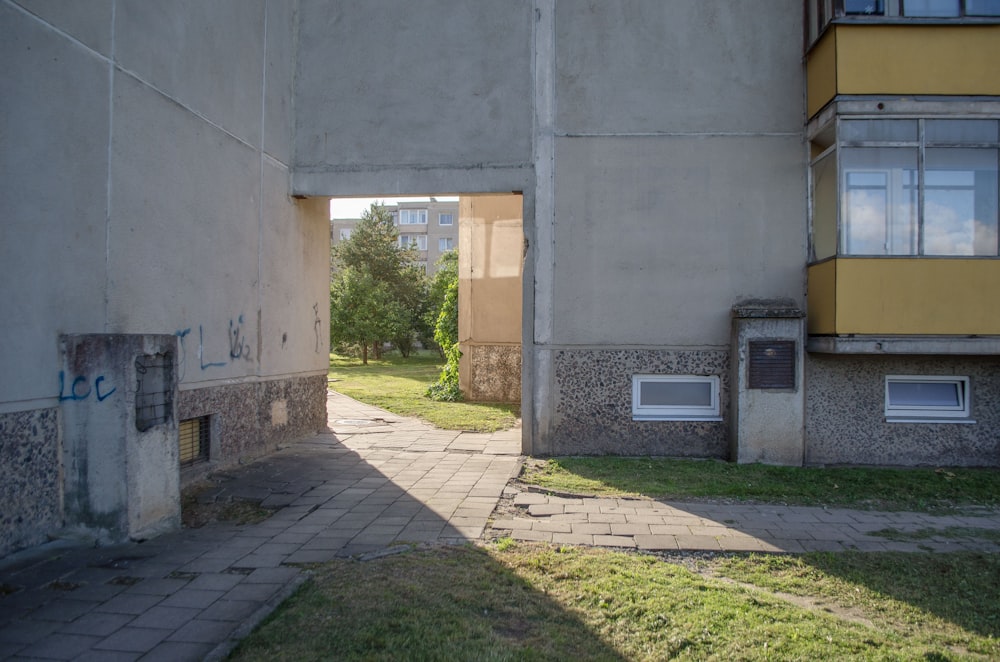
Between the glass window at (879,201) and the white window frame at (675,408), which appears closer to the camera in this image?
the glass window at (879,201)

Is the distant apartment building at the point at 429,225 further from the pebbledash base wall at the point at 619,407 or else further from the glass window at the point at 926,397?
the glass window at the point at 926,397

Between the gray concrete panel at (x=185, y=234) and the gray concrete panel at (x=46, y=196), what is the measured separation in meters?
0.29

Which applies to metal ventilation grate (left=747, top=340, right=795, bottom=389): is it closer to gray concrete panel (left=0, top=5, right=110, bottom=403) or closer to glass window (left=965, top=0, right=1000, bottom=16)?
glass window (left=965, top=0, right=1000, bottom=16)

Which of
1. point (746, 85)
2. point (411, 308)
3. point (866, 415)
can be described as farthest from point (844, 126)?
point (411, 308)

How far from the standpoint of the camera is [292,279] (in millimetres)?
10164

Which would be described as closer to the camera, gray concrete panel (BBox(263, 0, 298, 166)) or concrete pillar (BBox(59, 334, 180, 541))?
concrete pillar (BBox(59, 334, 180, 541))

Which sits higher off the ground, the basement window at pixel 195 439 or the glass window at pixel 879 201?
the glass window at pixel 879 201

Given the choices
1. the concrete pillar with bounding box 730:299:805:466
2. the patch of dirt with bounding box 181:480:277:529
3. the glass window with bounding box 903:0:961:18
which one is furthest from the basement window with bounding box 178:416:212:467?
the glass window with bounding box 903:0:961:18

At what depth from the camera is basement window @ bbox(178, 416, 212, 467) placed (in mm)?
7848

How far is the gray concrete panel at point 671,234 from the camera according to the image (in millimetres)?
9266

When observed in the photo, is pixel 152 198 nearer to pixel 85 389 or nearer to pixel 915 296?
pixel 85 389

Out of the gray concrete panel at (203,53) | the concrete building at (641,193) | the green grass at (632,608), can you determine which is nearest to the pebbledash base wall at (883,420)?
the concrete building at (641,193)

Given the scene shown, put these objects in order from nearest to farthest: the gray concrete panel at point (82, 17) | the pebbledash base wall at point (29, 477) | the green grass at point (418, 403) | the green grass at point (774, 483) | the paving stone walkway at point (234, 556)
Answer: the paving stone walkway at point (234, 556) < the pebbledash base wall at point (29, 477) < the gray concrete panel at point (82, 17) < the green grass at point (774, 483) < the green grass at point (418, 403)

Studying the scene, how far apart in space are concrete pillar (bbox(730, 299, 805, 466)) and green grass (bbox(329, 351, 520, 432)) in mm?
4473
